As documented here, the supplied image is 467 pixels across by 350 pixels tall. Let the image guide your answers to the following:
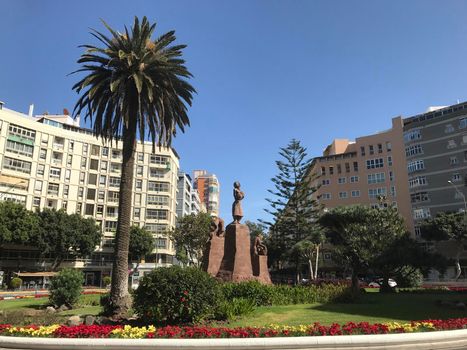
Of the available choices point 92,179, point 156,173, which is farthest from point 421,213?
point 92,179

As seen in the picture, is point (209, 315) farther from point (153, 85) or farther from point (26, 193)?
point (26, 193)

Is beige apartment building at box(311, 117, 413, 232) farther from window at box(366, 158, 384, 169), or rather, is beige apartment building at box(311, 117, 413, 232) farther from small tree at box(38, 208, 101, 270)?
small tree at box(38, 208, 101, 270)

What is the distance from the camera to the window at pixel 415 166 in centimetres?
6638

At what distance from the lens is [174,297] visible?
12.6m

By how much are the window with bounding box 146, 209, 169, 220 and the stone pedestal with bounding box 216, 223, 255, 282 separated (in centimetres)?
5152

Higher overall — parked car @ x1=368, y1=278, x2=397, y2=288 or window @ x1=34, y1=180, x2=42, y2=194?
window @ x1=34, y1=180, x2=42, y2=194

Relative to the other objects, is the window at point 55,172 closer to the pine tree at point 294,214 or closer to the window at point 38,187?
the window at point 38,187

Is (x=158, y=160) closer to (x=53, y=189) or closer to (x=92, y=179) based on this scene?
(x=92, y=179)

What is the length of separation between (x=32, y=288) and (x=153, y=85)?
44577 millimetres

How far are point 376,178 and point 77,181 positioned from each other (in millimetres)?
55484

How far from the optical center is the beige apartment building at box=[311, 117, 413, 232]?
71.2 metres

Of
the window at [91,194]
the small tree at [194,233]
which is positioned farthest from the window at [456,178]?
the window at [91,194]

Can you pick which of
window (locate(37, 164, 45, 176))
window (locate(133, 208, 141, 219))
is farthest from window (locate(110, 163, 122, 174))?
window (locate(37, 164, 45, 176))

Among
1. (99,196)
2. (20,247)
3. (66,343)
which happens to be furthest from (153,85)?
(99,196)
